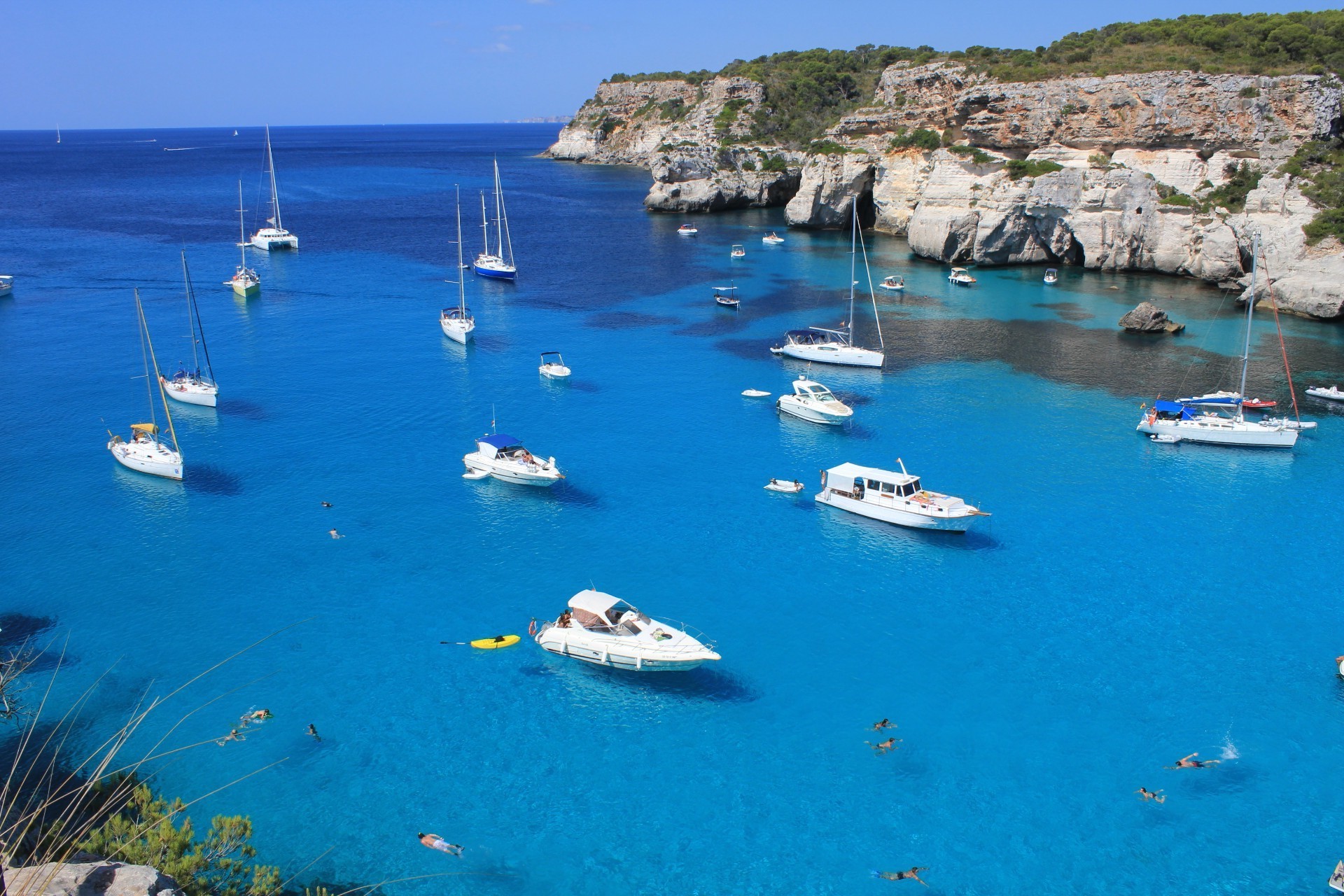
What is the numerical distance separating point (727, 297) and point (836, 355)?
18370 millimetres

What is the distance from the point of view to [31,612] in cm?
2858

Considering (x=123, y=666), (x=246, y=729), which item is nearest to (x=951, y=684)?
(x=246, y=729)

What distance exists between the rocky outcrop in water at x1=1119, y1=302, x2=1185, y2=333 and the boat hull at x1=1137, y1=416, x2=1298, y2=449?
19215mm

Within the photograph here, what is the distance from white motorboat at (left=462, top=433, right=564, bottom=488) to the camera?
37031mm

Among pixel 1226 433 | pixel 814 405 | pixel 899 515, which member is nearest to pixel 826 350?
pixel 814 405

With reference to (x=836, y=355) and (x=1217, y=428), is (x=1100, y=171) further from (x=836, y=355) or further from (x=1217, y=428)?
(x=1217, y=428)

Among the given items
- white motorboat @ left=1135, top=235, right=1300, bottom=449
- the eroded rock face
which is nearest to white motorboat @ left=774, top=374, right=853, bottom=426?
white motorboat @ left=1135, top=235, right=1300, bottom=449

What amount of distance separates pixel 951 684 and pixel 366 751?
15.8 m

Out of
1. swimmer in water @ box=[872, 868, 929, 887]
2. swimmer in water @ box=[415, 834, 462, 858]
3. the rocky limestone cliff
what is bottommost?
swimmer in water @ box=[872, 868, 929, 887]

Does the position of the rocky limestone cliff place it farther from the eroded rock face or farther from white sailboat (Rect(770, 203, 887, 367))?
the eroded rock face

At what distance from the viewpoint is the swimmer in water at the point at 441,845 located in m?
19.9

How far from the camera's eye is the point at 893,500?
112 feet

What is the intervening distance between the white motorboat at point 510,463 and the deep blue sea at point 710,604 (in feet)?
3.52

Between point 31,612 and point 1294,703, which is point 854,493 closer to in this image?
point 1294,703
